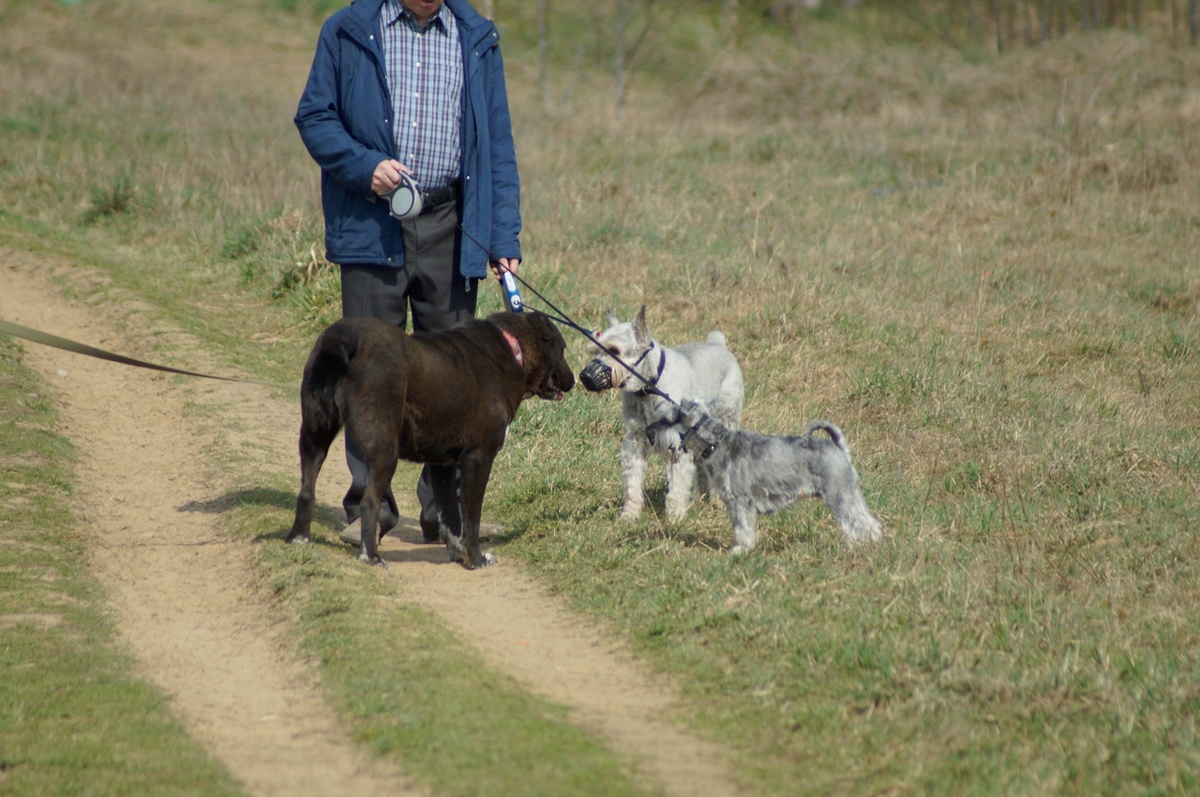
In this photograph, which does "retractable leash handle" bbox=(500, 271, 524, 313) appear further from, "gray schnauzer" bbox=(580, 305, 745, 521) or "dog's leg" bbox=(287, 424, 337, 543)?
"dog's leg" bbox=(287, 424, 337, 543)

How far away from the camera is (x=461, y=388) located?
6004mm

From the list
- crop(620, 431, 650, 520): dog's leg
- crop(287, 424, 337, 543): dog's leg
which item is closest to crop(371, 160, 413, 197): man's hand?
crop(287, 424, 337, 543): dog's leg

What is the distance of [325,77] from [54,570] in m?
2.80

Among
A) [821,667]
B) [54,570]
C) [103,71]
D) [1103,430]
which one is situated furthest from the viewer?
[103,71]

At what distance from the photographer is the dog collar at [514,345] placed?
6367 mm

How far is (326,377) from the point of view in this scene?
571 centimetres

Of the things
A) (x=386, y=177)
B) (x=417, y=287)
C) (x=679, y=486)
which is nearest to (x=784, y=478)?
(x=679, y=486)

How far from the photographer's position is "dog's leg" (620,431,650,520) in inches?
277

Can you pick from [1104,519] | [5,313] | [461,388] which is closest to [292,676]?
[461,388]

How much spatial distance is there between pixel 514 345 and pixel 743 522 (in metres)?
1.53

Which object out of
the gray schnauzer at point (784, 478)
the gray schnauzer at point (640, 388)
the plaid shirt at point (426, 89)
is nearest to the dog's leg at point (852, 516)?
the gray schnauzer at point (784, 478)

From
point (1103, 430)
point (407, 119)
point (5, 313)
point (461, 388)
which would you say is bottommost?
point (5, 313)

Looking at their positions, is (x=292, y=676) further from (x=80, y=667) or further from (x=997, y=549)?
(x=997, y=549)

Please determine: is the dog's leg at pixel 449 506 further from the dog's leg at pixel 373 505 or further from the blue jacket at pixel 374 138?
the blue jacket at pixel 374 138
